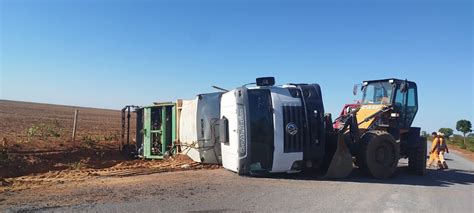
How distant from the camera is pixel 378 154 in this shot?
12352 millimetres

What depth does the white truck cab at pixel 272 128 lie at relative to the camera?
429 inches

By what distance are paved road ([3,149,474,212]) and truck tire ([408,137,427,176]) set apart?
168cm

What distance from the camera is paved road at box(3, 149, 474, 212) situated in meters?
7.88

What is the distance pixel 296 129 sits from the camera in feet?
36.6

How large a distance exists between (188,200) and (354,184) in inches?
176

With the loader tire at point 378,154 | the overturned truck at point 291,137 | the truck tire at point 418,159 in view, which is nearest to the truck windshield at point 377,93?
the overturned truck at point 291,137

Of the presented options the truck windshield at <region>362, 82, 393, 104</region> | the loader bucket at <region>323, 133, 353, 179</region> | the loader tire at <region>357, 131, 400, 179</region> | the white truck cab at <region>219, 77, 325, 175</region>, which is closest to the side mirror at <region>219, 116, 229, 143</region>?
the white truck cab at <region>219, 77, 325, 175</region>

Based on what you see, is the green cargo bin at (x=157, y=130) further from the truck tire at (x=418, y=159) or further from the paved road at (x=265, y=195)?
the truck tire at (x=418, y=159)

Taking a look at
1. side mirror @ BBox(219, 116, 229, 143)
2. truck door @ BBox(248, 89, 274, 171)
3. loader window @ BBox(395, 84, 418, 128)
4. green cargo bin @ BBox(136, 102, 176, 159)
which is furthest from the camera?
green cargo bin @ BBox(136, 102, 176, 159)

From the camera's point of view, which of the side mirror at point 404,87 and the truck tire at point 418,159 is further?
the side mirror at point 404,87

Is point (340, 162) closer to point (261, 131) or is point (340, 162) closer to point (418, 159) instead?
point (261, 131)

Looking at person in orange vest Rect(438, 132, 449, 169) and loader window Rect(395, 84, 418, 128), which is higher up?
loader window Rect(395, 84, 418, 128)

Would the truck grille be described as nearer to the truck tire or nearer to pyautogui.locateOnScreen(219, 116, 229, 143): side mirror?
pyautogui.locateOnScreen(219, 116, 229, 143): side mirror

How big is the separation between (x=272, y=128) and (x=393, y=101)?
5.07m
